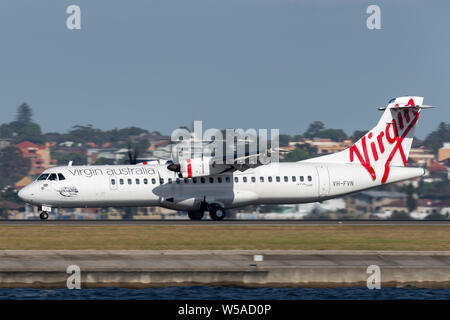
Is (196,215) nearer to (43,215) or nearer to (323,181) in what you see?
(323,181)

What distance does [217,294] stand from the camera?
2505 cm

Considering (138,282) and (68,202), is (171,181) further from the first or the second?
(138,282)

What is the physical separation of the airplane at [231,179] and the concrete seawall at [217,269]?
55.4 feet

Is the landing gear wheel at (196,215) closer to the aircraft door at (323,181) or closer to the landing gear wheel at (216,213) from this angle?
the landing gear wheel at (216,213)

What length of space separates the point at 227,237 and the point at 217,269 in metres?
9.82

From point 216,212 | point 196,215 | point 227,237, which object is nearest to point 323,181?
point 216,212

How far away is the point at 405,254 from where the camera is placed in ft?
93.1

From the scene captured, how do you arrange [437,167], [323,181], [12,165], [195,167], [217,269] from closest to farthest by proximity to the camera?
[217,269]
[195,167]
[323,181]
[437,167]
[12,165]

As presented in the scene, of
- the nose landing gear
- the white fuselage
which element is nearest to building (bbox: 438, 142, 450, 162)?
the white fuselage

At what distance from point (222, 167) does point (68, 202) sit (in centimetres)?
897

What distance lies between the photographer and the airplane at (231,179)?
45031mm

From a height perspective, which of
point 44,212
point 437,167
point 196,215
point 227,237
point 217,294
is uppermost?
point 437,167
